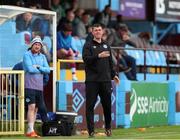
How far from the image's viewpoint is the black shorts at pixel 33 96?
15.8 meters

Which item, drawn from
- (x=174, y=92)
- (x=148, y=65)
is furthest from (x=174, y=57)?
(x=174, y=92)

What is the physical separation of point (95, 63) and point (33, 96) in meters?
1.55

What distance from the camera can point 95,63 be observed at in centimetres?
1529

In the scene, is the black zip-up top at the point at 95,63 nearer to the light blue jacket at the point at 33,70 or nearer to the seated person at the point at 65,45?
the light blue jacket at the point at 33,70

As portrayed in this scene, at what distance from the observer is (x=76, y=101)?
17.6 metres

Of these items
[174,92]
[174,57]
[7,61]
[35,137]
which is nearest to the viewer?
[35,137]

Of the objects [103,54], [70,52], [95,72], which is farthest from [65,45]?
[103,54]

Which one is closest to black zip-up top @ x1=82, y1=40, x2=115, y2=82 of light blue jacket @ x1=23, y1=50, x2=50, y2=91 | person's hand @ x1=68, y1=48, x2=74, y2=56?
light blue jacket @ x1=23, y1=50, x2=50, y2=91

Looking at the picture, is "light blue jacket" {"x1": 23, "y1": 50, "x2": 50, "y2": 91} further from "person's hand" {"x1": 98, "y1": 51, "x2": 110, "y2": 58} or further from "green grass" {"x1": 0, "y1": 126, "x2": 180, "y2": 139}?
"person's hand" {"x1": 98, "y1": 51, "x2": 110, "y2": 58}

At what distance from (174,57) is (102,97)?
11.1m

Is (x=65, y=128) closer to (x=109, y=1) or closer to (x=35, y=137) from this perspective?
(x=35, y=137)

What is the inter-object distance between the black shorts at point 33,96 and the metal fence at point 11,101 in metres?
0.16

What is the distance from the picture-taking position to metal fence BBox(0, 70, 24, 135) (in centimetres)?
1577

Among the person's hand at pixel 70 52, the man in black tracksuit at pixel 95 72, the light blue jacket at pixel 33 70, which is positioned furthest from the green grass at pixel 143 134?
the person's hand at pixel 70 52
